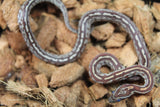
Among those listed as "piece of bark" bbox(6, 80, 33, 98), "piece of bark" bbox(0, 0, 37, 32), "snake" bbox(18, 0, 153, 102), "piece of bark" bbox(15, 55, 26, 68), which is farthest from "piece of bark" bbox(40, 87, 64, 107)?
"piece of bark" bbox(0, 0, 37, 32)

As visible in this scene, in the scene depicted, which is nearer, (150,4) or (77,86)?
(77,86)

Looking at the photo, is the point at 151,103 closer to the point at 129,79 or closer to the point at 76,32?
the point at 129,79

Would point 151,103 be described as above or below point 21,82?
below

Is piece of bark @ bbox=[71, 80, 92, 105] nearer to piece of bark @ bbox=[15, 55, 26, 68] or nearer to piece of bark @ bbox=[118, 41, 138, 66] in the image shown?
piece of bark @ bbox=[118, 41, 138, 66]

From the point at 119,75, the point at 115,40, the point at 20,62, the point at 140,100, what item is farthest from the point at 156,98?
the point at 20,62

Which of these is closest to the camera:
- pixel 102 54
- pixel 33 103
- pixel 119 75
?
pixel 33 103

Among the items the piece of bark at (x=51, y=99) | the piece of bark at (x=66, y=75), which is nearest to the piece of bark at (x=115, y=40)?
the piece of bark at (x=66, y=75)

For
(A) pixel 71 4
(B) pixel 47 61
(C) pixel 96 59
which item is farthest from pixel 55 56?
(A) pixel 71 4

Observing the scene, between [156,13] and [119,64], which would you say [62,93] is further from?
[156,13]
